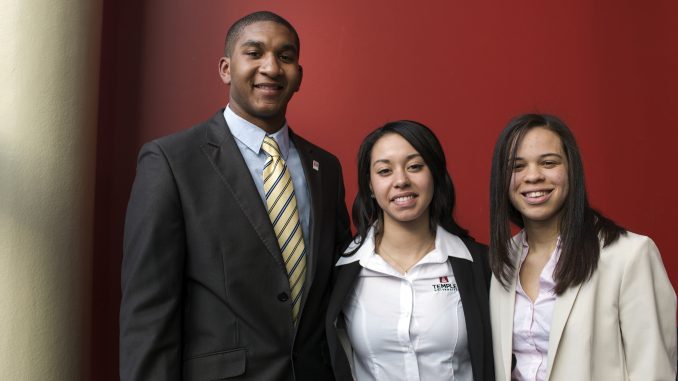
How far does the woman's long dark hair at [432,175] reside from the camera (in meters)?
2.32

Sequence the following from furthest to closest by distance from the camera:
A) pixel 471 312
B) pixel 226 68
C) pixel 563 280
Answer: pixel 226 68, pixel 471 312, pixel 563 280

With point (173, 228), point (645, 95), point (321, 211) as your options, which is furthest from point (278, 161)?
point (645, 95)

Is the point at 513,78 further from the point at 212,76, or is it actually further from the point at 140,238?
the point at 140,238

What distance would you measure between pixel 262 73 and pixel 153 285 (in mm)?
775

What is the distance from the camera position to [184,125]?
3.12 meters

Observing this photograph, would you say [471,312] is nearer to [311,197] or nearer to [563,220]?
[563,220]

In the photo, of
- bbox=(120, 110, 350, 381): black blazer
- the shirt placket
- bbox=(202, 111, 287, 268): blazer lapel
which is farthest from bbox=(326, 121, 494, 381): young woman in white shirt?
bbox=(202, 111, 287, 268): blazer lapel

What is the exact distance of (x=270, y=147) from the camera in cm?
217

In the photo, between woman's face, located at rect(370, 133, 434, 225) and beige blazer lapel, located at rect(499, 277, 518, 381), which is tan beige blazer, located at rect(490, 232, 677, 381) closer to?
beige blazer lapel, located at rect(499, 277, 518, 381)

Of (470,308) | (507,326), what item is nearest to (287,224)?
(470,308)

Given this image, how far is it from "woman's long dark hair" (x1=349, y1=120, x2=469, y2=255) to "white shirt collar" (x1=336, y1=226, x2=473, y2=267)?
0.05 metres

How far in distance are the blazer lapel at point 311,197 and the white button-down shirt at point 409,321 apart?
226 mm

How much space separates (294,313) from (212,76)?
1496mm

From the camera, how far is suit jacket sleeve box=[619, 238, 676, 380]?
1.82m
